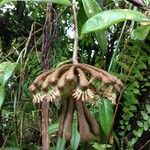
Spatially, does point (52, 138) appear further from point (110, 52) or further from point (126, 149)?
point (110, 52)

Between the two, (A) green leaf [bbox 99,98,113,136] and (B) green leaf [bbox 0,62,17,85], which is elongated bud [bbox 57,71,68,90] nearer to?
(A) green leaf [bbox 99,98,113,136]

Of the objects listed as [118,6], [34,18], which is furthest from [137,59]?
[34,18]

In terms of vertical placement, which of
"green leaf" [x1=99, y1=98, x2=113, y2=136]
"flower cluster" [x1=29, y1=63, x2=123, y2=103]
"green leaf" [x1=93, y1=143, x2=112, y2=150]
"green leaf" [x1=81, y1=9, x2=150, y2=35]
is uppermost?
"green leaf" [x1=81, y1=9, x2=150, y2=35]

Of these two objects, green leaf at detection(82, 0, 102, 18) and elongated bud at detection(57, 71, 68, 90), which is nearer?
elongated bud at detection(57, 71, 68, 90)

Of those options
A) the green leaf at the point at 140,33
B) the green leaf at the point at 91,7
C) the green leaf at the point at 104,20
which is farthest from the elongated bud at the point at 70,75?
the green leaf at the point at 140,33

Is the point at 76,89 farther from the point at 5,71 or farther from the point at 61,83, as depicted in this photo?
the point at 5,71

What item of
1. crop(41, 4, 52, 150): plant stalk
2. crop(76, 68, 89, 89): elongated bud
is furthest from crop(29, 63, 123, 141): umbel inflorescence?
crop(41, 4, 52, 150): plant stalk

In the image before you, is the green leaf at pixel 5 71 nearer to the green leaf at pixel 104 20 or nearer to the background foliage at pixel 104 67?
the background foliage at pixel 104 67

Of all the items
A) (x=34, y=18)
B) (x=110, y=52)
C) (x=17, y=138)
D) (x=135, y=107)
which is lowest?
(x=17, y=138)
